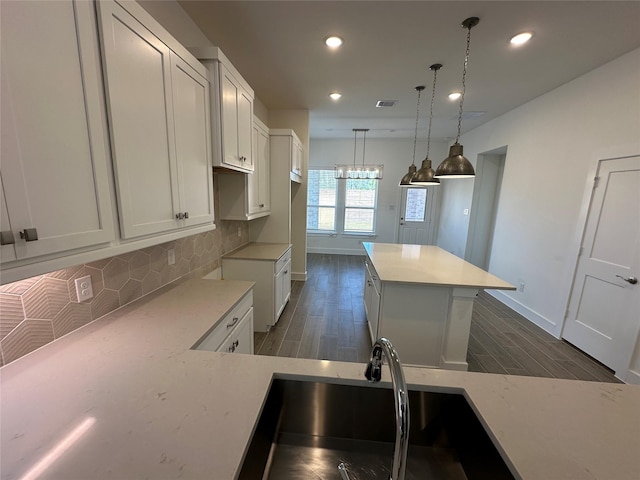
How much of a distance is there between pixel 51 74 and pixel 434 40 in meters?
2.60

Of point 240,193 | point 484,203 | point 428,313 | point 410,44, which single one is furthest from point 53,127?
point 484,203

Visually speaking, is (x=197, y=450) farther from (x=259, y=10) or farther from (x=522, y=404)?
(x=259, y=10)

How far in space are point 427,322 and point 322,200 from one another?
473 centimetres

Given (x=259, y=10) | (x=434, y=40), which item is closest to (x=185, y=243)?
(x=259, y=10)

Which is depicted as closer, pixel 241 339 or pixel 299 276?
pixel 241 339

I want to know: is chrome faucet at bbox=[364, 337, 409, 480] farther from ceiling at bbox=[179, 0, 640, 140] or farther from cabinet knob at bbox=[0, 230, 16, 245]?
ceiling at bbox=[179, 0, 640, 140]

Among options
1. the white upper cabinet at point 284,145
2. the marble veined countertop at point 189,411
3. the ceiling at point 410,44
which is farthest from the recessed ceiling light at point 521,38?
the marble veined countertop at point 189,411

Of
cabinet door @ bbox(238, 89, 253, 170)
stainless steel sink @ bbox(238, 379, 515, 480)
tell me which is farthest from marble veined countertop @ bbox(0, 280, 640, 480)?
cabinet door @ bbox(238, 89, 253, 170)

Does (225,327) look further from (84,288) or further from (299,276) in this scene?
(299,276)

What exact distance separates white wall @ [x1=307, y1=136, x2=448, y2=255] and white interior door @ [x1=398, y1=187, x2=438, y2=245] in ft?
0.57

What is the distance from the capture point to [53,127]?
770 mm

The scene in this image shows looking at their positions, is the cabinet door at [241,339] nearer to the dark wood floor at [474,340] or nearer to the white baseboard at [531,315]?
the dark wood floor at [474,340]

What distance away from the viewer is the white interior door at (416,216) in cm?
630

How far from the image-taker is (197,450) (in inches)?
25.5
